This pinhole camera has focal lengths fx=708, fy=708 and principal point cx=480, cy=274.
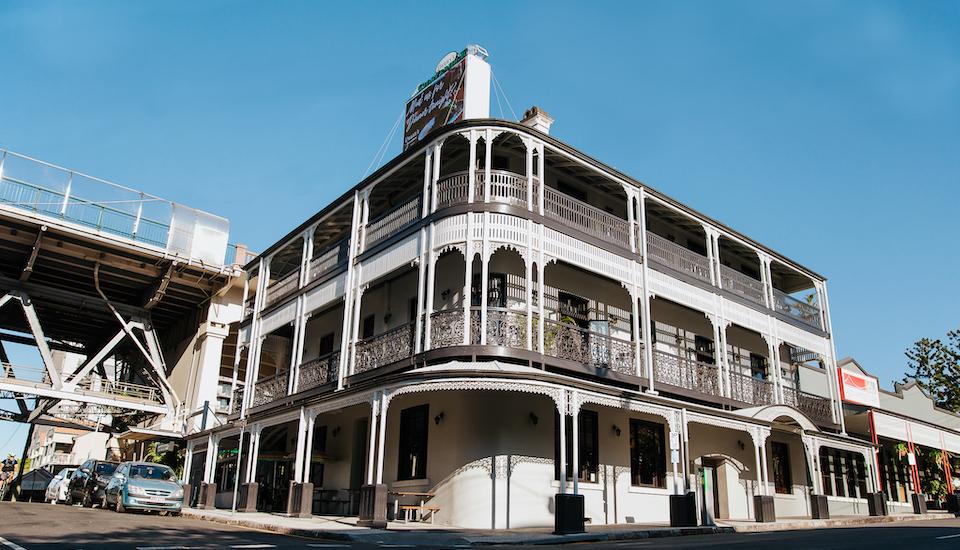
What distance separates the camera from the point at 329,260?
2291 cm

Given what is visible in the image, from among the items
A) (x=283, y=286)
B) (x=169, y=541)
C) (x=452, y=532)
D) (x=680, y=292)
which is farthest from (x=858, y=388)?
(x=169, y=541)

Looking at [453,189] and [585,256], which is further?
[585,256]

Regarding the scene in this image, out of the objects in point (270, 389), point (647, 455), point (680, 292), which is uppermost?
point (680, 292)

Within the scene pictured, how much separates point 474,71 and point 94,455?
3513 centimetres

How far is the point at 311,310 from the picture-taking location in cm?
2253

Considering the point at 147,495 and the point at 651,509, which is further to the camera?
the point at 651,509

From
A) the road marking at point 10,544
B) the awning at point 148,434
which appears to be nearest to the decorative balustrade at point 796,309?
the road marking at point 10,544

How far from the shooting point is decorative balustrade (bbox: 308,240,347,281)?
2248 centimetres

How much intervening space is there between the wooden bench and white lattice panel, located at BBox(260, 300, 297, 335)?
27.3 feet

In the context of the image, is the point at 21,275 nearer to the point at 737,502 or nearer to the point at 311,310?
the point at 311,310

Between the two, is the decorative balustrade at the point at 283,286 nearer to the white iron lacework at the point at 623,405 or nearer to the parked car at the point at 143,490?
the parked car at the point at 143,490

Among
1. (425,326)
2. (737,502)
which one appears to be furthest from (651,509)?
(425,326)

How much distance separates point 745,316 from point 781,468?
218 inches

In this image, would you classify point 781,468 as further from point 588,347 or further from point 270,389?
point 270,389
